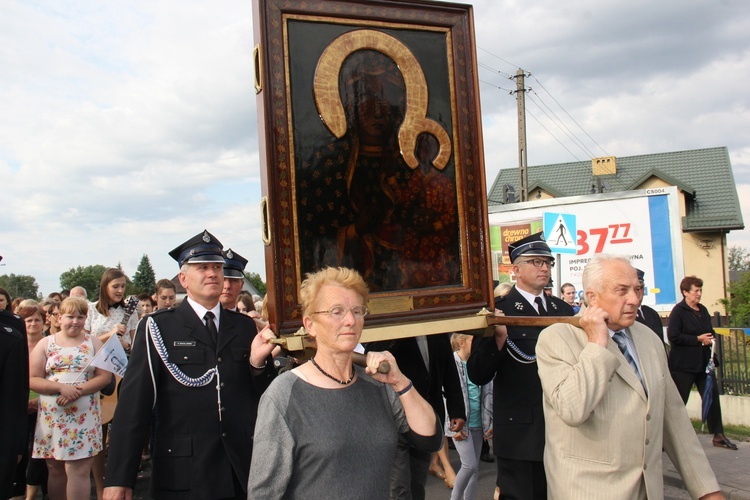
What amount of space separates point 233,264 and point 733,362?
8992 millimetres

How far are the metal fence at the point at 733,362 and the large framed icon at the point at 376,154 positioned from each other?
8592mm

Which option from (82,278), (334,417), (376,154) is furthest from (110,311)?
(82,278)

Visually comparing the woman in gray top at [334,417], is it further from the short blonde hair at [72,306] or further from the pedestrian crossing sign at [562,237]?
the pedestrian crossing sign at [562,237]

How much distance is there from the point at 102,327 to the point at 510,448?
4.73 m

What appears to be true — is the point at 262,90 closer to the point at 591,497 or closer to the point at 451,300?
the point at 451,300

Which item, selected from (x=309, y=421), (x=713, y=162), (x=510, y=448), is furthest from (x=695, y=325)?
(x=713, y=162)

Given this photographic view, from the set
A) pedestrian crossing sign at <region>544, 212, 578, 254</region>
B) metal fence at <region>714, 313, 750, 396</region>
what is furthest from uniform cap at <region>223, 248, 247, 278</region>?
metal fence at <region>714, 313, 750, 396</region>

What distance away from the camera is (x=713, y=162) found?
108ft

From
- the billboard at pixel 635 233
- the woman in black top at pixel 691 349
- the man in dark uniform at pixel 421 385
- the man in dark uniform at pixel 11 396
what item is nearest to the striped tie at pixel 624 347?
the man in dark uniform at pixel 421 385

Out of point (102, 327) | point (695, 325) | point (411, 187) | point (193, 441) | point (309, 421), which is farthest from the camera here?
point (695, 325)

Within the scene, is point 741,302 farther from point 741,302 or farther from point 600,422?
point 600,422

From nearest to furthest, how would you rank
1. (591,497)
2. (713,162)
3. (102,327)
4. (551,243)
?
1. (591,497)
2. (102,327)
3. (551,243)
4. (713,162)

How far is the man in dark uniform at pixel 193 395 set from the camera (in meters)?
3.31

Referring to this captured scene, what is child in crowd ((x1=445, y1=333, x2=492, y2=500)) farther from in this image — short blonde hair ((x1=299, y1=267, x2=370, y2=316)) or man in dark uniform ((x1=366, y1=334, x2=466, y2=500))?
short blonde hair ((x1=299, y1=267, x2=370, y2=316))
